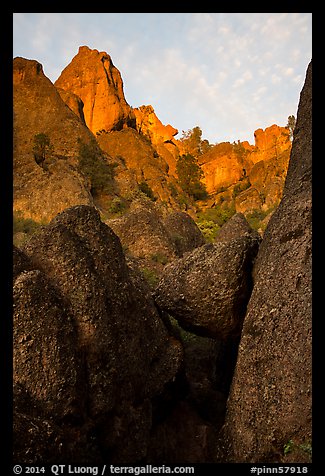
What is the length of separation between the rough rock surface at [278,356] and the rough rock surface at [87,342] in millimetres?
2114

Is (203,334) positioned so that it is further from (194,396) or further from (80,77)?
(80,77)

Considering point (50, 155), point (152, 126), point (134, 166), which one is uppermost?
point (152, 126)

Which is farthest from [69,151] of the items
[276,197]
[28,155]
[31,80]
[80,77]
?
[80,77]

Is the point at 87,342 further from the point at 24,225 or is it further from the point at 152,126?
the point at 152,126

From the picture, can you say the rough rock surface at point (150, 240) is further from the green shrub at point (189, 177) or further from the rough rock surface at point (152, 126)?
the rough rock surface at point (152, 126)

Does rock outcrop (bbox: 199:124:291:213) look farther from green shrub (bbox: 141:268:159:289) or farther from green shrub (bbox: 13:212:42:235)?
green shrub (bbox: 141:268:159:289)

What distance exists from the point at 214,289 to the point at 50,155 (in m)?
38.8

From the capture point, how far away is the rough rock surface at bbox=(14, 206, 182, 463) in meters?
7.14

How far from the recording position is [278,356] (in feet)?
25.2

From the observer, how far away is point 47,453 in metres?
6.21

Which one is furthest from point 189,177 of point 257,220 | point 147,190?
point 257,220

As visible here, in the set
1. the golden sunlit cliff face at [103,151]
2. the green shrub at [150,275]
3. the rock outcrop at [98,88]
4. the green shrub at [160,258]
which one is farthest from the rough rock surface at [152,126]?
the green shrub at [150,275]

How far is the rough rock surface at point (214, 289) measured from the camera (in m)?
9.91

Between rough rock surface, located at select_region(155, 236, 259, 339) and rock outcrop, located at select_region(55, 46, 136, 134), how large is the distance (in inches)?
2775
